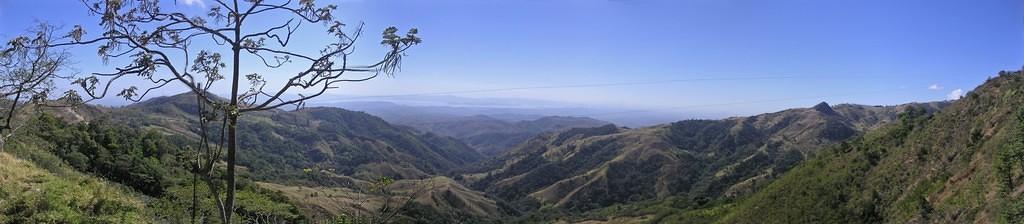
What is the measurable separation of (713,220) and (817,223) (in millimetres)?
18539

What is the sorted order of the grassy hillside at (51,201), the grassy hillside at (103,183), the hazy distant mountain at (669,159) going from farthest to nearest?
the hazy distant mountain at (669,159) → the grassy hillside at (103,183) → the grassy hillside at (51,201)

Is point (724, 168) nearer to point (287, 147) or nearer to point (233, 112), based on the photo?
point (287, 147)

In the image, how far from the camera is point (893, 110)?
187500mm

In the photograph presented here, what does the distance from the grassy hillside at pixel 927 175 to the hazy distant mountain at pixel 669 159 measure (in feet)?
163

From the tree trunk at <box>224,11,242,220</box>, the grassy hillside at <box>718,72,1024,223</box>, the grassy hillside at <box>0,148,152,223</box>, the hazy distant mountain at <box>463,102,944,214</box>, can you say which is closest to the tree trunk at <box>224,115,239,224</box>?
the tree trunk at <box>224,11,242,220</box>

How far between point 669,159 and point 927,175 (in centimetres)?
11340

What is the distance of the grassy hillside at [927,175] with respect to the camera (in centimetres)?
1816

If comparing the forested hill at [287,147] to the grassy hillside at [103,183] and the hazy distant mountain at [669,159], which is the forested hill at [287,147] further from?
the grassy hillside at [103,183]

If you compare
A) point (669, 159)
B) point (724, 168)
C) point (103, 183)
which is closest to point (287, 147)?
point (669, 159)

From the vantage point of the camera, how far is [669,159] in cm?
13788

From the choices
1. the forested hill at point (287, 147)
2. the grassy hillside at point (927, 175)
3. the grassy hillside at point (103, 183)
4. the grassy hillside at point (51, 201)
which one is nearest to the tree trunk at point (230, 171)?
the grassy hillside at point (103, 183)

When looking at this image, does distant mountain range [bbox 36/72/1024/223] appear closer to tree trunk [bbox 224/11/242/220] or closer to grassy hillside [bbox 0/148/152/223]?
tree trunk [bbox 224/11/242/220]

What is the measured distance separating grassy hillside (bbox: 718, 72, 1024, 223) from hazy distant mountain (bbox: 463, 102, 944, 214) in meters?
49.6

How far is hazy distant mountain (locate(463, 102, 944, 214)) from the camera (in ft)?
388
